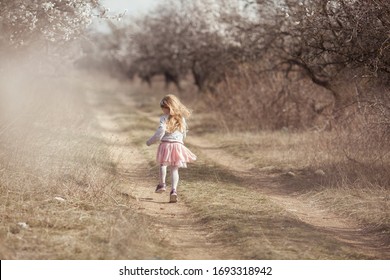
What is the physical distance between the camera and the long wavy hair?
34.6 feet

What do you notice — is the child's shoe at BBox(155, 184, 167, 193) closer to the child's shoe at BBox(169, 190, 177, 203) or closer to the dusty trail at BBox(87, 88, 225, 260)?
the dusty trail at BBox(87, 88, 225, 260)

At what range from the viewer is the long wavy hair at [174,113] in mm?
10555

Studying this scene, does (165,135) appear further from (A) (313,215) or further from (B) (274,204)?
(A) (313,215)

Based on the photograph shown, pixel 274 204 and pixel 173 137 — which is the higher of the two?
pixel 173 137

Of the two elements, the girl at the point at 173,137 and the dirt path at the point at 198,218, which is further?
the girl at the point at 173,137

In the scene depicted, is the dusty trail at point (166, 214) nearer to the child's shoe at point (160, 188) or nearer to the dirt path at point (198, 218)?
the dirt path at point (198, 218)

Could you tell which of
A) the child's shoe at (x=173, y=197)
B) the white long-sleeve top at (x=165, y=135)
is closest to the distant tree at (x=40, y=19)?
the white long-sleeve top at (x=165, y=135)

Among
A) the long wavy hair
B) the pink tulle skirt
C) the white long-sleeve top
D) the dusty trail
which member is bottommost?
the dusty trail

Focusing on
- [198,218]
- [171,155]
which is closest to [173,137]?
[171,155]

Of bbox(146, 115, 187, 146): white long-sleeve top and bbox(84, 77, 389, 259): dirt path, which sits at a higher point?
bbox(146, 115, 187, 146): white long-sleeve top

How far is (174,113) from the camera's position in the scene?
34.8 ft

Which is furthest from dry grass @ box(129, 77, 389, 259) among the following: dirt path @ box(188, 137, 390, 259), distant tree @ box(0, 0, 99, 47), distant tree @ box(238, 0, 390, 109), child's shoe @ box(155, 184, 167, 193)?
distant tree @ box(0, 0, 99, 47)

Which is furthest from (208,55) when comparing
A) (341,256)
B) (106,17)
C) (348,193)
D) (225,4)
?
(341,256)
